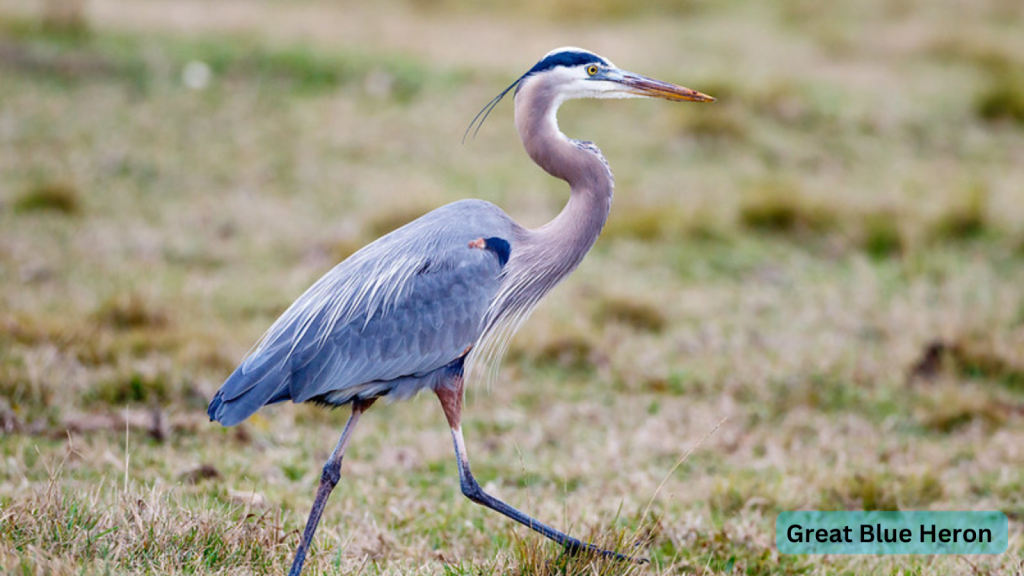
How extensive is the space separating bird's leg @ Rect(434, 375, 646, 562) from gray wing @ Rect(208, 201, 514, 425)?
0.46ft

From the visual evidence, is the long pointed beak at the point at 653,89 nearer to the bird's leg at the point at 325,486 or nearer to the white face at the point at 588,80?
the white face at the point at 588,80

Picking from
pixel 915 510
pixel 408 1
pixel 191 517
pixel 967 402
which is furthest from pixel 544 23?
pixel 191 517

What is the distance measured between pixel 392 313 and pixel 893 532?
8.09 ft

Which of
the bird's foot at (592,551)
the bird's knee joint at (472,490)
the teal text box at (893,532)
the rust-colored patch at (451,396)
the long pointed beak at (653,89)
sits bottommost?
the teal text box at (893,532)

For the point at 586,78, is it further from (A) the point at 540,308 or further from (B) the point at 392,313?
(A) the point at 540,308

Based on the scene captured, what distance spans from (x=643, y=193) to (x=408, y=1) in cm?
946

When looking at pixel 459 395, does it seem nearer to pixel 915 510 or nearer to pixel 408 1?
pixel 915 510

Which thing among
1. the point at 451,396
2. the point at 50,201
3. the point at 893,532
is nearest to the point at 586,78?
the point at 451,396

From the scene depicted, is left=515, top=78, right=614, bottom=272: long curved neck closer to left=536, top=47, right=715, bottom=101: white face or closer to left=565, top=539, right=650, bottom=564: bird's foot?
left=536, top=47, right=715, bottom=101: white face

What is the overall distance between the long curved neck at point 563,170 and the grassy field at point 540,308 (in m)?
0.89

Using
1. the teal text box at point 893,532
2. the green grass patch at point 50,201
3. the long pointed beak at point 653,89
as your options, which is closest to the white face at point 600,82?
the long pointed beak at point 653,89

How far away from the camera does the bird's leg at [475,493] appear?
146 inches

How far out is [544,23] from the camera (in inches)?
680

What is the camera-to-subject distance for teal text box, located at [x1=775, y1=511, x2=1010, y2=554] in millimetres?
4699
